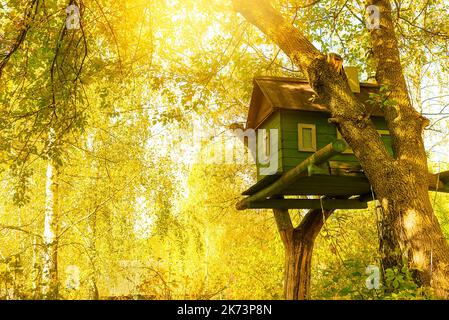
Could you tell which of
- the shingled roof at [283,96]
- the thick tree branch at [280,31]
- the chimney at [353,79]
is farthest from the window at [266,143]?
the thick tree branch at [280,31]

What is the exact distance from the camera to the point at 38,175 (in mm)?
14000

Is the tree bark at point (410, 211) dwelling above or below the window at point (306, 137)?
below

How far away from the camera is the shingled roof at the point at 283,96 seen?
695 centimetres

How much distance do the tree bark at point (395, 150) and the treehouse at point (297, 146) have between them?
63cm

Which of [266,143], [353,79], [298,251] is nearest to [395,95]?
[353,79]

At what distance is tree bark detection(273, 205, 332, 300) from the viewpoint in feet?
26.5

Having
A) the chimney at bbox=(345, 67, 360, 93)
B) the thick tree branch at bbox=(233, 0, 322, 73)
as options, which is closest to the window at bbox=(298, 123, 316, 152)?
the chimney at bbox=(345, 67, 360, 93)

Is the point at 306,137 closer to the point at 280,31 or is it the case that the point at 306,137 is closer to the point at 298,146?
the point at 298,146

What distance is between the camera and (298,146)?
22.7ft

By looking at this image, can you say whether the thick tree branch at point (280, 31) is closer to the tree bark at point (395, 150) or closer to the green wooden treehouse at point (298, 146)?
the tree bark at point (395, 150)

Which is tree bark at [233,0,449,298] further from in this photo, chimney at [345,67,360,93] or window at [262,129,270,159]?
window at [262,129,270,159]
